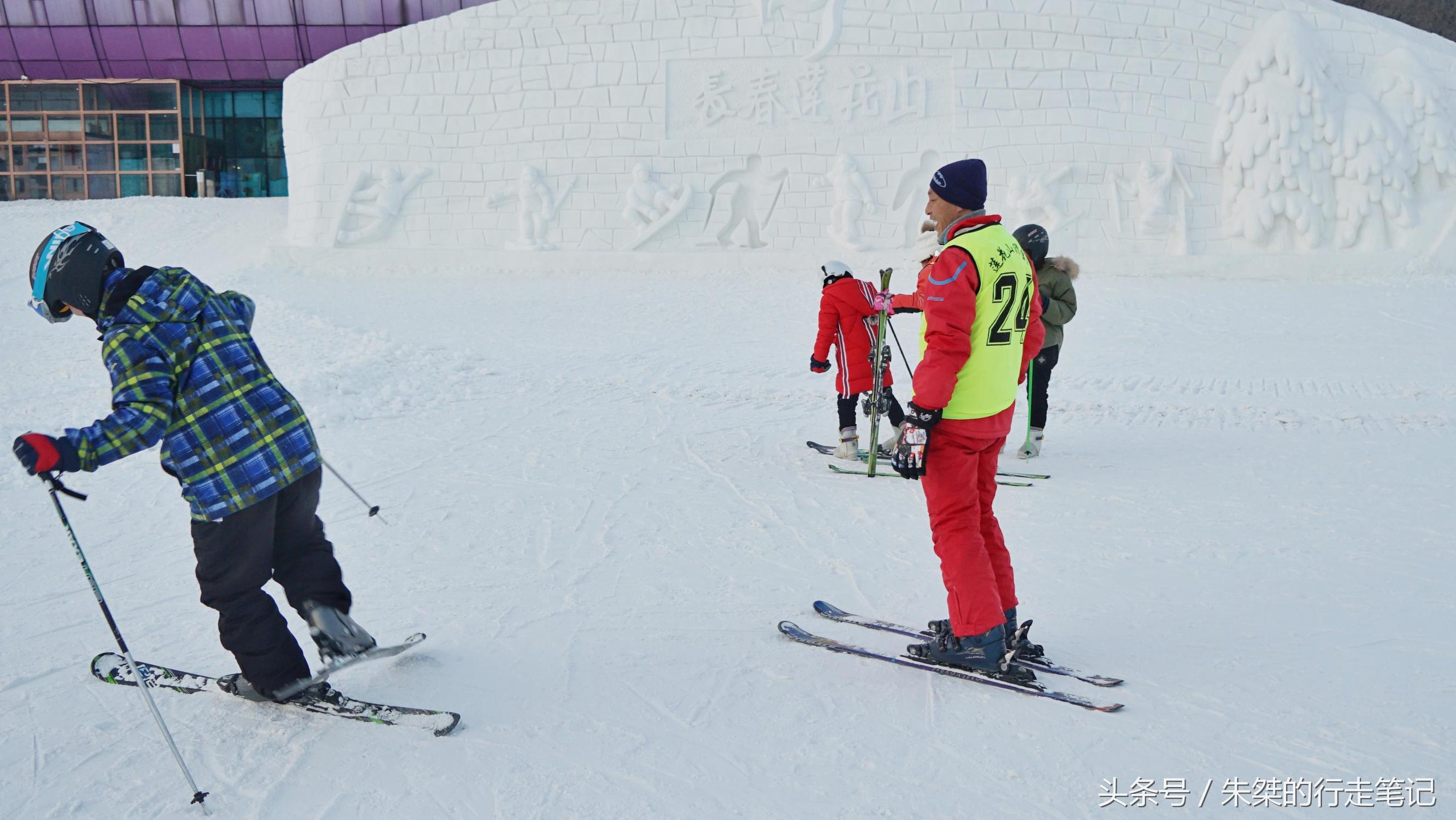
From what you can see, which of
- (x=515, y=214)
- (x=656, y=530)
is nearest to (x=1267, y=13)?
(x=515, y=214)

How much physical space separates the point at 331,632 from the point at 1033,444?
4486 millimetres

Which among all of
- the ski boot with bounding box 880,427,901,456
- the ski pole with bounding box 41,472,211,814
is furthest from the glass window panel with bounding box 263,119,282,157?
the ski pole with bounding box 41,472,211,814

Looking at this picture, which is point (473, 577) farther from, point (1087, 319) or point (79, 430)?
point (1087, 319)

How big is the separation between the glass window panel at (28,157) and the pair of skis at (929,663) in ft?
87.6

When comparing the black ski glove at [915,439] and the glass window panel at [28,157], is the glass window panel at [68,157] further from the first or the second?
the black ski glove at [915,439]

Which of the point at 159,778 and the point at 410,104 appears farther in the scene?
the point at 410,104

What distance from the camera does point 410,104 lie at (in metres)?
14.9

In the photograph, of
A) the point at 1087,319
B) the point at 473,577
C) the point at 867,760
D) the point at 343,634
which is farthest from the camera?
the point at 1087,319

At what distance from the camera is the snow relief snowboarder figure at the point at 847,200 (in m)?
14.3

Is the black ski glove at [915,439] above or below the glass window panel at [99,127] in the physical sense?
below

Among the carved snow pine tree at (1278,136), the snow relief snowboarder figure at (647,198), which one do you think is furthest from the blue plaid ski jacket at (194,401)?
the carved snow pine tree at (1278,136)

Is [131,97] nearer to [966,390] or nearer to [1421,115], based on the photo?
[1421,115]

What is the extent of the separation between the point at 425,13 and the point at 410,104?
1066 centimetres

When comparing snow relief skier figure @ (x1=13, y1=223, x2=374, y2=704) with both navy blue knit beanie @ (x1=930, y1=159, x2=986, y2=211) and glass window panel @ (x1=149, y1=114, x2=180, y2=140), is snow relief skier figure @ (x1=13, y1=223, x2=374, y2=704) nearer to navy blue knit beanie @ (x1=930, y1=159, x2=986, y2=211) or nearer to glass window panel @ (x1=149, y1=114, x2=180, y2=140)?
navy blue knit beanie @ (x1=930, y1=159, x2=986, y2=211)
